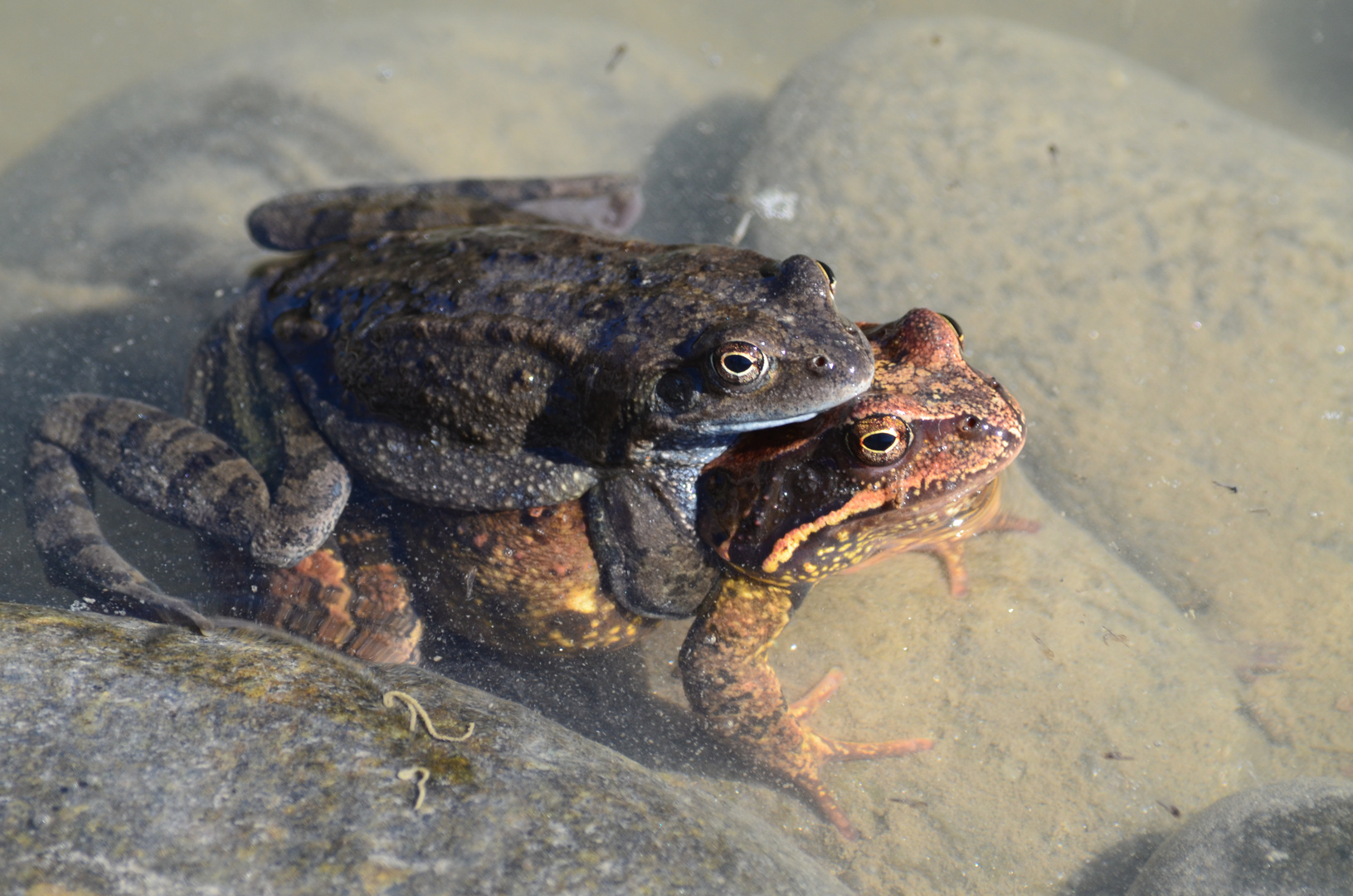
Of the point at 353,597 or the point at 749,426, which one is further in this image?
the point at 353,597

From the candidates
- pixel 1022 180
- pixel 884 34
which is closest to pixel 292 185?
pixel 884 34

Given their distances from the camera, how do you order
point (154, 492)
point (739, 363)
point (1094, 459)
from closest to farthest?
1. point (739, 363)
2. point (154, 492)
3. point (1094, 459)

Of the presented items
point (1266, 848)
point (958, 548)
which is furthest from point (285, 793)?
point (1266, 848)

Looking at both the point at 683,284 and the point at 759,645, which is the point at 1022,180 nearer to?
the point at 683,284

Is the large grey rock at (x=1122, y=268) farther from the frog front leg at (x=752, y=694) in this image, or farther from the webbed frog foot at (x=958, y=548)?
the frog front leg at (x=752, y=694)

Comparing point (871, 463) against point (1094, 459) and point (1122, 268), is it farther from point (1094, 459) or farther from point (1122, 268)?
point (1122, 268)

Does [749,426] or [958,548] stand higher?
[749,426]
